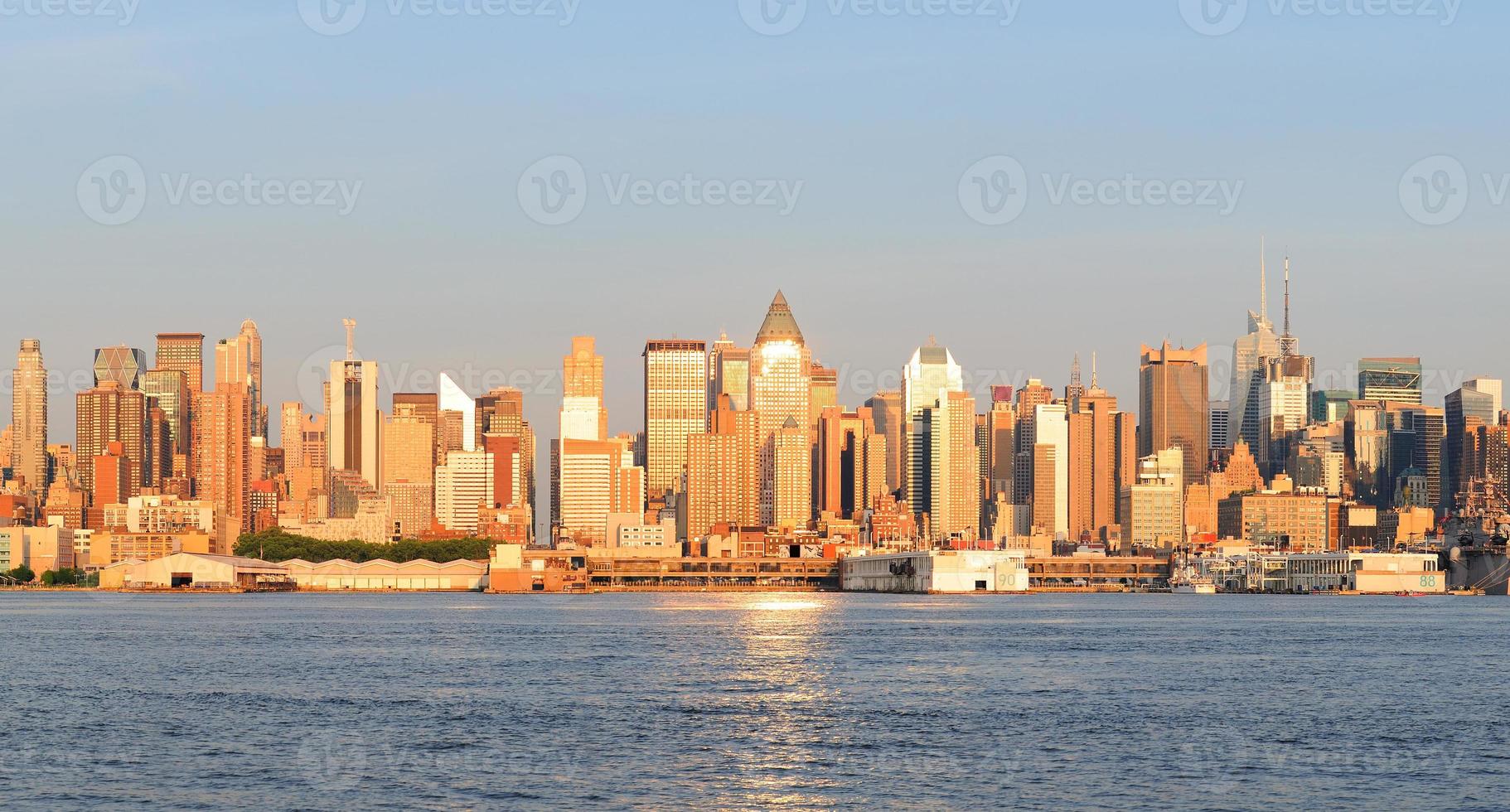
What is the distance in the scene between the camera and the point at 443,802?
49750mm

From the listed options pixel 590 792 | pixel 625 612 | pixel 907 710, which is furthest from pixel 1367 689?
pixel 625 612

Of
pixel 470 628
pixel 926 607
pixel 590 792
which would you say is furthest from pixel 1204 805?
pixel 926 607

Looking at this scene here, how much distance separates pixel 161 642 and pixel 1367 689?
71020 mm

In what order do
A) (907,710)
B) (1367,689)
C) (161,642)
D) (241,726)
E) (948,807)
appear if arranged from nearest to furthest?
(948,807) < (241,726) < (907,710) < (1367,689) < (161,642)

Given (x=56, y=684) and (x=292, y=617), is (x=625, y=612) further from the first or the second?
(x=56, y=684)

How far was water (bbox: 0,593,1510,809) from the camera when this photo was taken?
52.0 m

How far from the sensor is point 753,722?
67.1 metres

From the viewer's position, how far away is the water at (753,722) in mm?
51969

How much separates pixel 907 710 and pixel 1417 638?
63.7 meters

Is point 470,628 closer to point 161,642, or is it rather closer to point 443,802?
point 161,642

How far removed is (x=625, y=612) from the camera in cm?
17538

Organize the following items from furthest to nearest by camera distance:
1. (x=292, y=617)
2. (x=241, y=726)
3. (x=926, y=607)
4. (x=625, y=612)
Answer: (x=926, y=607) → (x=625, y=612) → (x=292, y=617) → (x=241, y=726)

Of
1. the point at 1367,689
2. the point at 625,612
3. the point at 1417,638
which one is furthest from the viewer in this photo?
the point at 625,612

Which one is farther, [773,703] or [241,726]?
[773,703]
